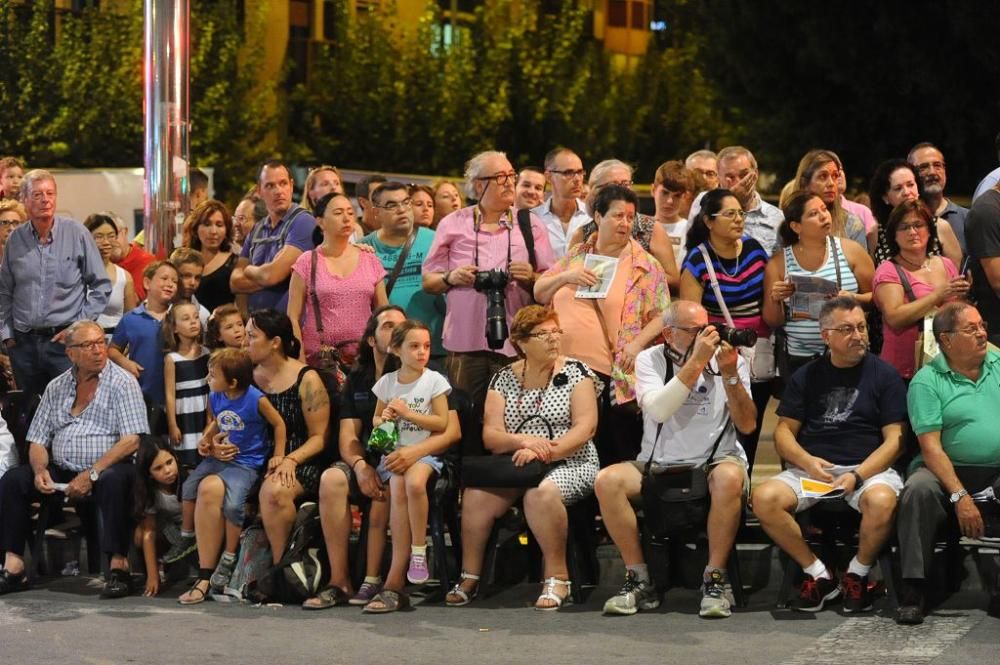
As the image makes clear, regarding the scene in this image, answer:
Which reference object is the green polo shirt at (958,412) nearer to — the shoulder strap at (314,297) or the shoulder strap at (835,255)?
the shoulder strap at (835,255)

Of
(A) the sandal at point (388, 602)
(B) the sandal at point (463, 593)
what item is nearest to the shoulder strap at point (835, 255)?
(B) the sandal at point (463, 593)

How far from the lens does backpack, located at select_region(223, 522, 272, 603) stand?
858 centimetres

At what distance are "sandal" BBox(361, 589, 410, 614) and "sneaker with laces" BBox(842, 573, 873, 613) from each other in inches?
82.2

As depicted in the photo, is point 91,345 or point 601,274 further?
point 91,345

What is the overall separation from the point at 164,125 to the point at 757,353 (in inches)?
177

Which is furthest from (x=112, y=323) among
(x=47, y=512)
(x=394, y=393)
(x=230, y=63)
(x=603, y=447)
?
(x=230, y=63)

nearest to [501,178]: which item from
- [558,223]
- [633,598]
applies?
[558,223]

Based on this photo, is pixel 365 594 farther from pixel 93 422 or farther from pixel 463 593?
pixel 93 422

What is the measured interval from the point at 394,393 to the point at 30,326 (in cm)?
258

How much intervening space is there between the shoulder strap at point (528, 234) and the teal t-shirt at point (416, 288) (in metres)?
0.60

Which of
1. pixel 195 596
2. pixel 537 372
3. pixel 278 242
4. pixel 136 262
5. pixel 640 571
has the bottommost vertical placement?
pixel 195 596

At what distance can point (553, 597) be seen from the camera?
325 inches

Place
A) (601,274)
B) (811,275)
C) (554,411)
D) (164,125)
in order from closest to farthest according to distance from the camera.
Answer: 1. (554,411)
2. (811,275)
3. (601,274)
4. (164,125)

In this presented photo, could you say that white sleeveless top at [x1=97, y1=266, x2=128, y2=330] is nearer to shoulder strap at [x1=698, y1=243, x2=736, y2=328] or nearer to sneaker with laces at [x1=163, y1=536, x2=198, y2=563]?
sneaker with laces at [x1=163, y1=536, x2=198, y2=563]
